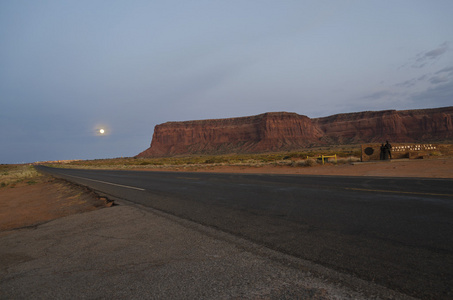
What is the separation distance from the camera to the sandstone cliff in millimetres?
111938

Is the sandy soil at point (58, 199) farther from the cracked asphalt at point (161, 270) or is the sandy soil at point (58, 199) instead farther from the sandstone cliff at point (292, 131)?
the sandstone cliff at point (292, 131)

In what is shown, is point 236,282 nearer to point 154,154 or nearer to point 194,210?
point 194,210

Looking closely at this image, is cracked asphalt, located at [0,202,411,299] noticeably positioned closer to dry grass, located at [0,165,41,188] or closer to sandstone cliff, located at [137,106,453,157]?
dry grass, located at [0,165,41,188]

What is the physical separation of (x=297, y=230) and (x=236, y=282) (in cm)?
225

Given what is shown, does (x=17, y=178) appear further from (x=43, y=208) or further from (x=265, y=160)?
(x=265, y=160)

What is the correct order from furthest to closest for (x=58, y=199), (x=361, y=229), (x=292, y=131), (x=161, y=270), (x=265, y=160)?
(x=292, y=131) < (x=265, y=160) < (x=58, y=199) < (x=361, y=229) < (x=161, y=270)

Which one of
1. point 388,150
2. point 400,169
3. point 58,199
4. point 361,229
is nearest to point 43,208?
point 58,199

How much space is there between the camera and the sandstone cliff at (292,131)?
111938 millimetres

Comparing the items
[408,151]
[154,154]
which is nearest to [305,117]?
[154,154]

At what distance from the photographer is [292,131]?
5044 inches

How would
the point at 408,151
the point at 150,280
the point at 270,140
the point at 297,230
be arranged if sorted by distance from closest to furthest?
the point at 150,280
the point at 297,230
the point at 408,151
the point at 270,140

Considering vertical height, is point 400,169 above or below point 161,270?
below

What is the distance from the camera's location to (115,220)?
6.61 metres

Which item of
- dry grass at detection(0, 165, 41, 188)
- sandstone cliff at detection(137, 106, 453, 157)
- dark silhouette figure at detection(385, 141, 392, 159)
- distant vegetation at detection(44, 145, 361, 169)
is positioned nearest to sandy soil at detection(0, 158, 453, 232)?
dark silhouette figure at detection(385, 141, 392, 159)
